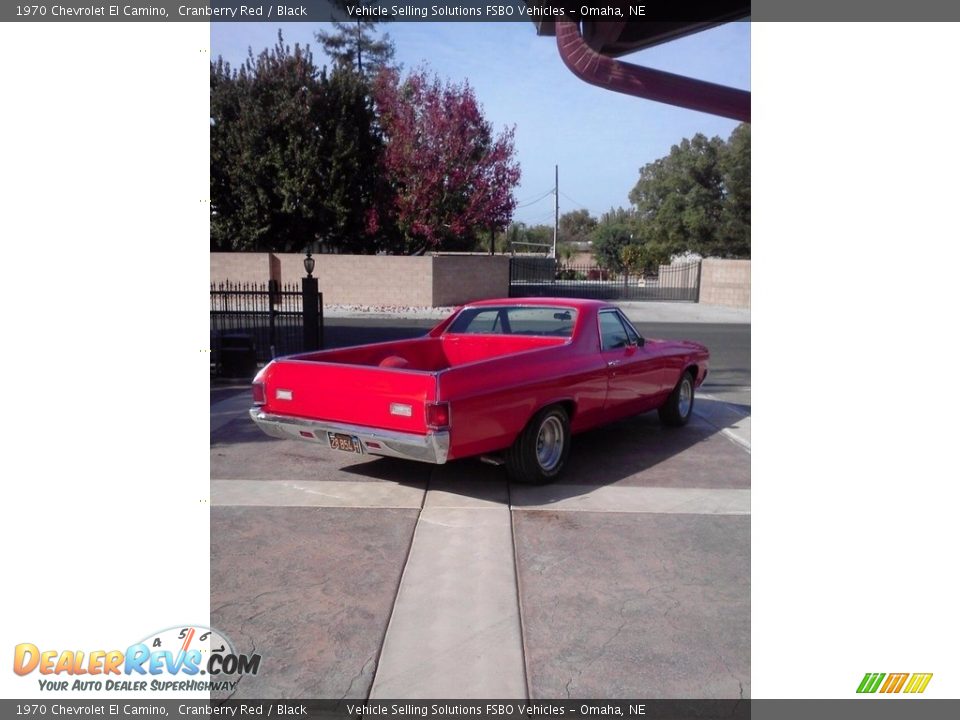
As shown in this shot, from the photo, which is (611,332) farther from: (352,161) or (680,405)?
(352,161)

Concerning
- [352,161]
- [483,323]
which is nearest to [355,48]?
[352,161]

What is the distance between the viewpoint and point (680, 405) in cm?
790

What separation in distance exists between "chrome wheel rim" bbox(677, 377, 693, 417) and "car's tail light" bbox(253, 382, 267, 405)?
13.6 feet

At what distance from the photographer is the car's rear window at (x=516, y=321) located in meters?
6.75

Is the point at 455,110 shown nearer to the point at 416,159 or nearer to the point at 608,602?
the point at 416,159

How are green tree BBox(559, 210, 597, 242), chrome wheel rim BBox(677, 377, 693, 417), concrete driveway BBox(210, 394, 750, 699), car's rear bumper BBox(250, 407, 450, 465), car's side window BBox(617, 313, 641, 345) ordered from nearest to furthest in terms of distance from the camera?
concrete driveway BBox(210, 394, 750, 699)
car's rear bumper BBox(250, 407, 450, 465)
car's side window BBox(617, 313, 641, 345)
chrome wheel rim BBox(677, 377, 693, 417)
green tree BBox(559, 210, 597, 242)

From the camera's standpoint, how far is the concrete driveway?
3133 mm

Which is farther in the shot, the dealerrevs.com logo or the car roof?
the car roof

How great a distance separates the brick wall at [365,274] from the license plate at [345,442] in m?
21.2

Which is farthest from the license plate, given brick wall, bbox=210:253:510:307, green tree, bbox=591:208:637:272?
brick wall, bbox=210:253:510:307

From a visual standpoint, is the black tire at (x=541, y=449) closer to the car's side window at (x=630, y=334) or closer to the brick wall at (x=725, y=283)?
the car's side window at (x=630, y=334)

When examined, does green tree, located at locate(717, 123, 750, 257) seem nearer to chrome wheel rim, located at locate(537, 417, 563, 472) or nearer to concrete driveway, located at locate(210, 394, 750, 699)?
chrome wheel rim, located at locate(537, 417, 563, 472)
